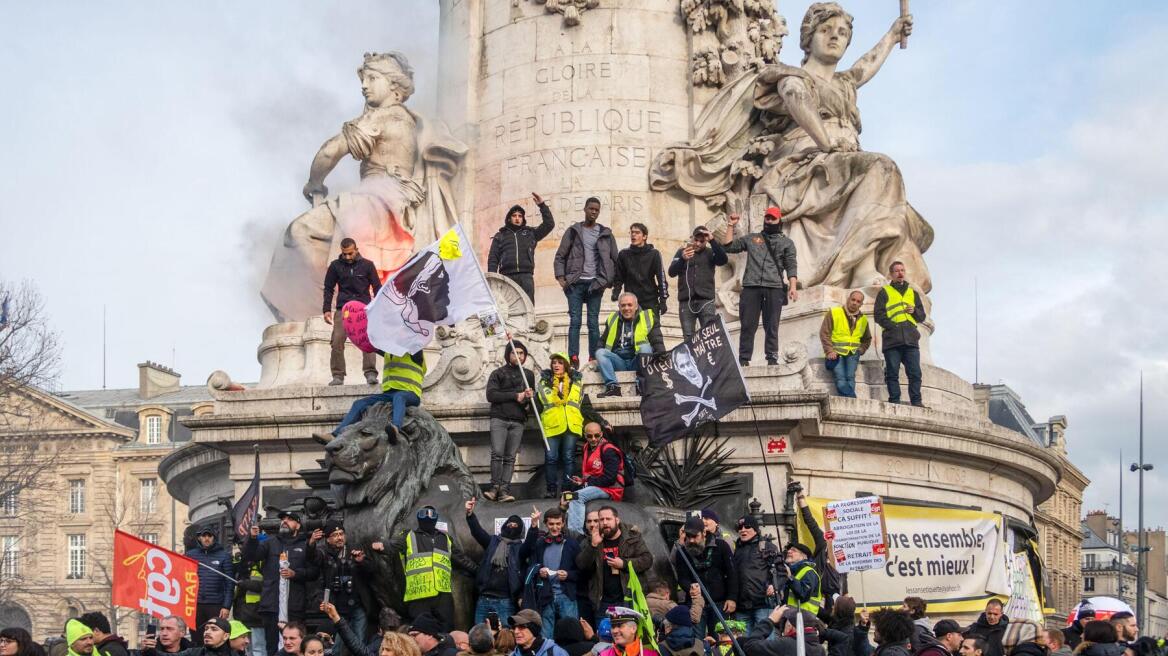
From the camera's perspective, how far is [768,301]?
2369 centimetres

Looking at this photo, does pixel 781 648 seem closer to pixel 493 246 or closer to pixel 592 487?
pixel 592 487

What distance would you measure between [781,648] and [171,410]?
6568cm

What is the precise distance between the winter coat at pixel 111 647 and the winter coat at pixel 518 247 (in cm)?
1019

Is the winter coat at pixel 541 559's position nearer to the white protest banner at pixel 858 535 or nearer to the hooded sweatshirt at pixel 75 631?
the white protest banner at pixel 858 535

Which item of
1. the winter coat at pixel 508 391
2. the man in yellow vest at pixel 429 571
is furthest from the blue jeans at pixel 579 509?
the winter coat at pixel 508 391

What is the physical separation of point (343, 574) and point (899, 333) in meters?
8.09

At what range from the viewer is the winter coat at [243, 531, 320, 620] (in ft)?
60.9

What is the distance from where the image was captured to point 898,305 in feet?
77.8

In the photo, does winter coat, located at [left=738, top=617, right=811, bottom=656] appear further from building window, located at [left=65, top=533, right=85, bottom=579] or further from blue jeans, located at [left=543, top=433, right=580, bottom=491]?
building window, located at [left=65, top=533, right=85, bottom=579]

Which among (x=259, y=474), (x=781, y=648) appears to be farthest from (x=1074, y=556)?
(x=781, y=648)

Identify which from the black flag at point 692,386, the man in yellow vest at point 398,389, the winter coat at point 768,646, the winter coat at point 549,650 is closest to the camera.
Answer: the winter coat at point 549,650

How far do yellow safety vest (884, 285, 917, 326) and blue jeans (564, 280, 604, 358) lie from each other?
3395 mm

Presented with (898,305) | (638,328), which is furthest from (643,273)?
(898,305)

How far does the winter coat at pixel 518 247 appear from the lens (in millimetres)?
25141
